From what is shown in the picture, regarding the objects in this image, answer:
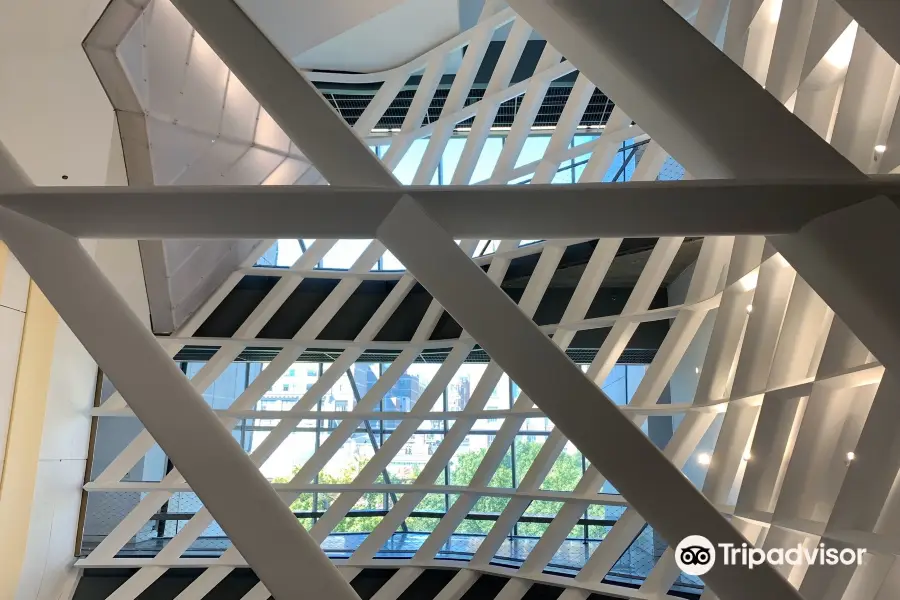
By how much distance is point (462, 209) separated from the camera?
125 centimetres

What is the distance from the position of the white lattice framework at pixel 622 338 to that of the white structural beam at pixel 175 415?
3.74 ft

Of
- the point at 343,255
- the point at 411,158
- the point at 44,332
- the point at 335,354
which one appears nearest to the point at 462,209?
the point at 44,332

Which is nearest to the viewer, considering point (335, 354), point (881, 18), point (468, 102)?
point (881, 18)

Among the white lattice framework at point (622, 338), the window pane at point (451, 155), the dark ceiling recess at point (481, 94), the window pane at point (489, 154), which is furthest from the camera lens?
the window pane at point (489, 154)

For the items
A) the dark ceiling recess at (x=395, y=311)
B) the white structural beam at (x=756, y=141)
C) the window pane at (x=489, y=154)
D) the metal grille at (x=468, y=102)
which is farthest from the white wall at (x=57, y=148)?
the window pane at (x=489, y=154)

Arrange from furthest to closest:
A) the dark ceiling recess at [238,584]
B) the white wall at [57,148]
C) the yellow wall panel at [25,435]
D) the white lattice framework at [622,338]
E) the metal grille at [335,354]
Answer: the metal grille at [335,354]
the dark ceiling recess at [238,584]
the yellow wall panel at [25,435]
the white wall at [57,148]
the white lattice framework at [622,338]

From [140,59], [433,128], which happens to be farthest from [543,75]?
[140,59]

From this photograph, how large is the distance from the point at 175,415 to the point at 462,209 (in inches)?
27.0

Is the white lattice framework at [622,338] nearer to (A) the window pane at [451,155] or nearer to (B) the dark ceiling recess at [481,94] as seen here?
(B) the dark ceiling recess at [481,94]

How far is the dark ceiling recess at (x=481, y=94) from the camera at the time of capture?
6.81 meters

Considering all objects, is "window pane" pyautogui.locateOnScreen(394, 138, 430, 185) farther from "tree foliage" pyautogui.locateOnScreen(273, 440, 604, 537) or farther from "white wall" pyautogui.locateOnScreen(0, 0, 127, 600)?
"white wall" pyautogui.locateOnScreen(0, 0, 127, 600)

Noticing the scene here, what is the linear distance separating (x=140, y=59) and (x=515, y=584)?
14.3ft

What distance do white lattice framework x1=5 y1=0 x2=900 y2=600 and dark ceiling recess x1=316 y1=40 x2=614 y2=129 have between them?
1.28 ft

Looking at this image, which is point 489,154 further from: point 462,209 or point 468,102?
point 462,209
